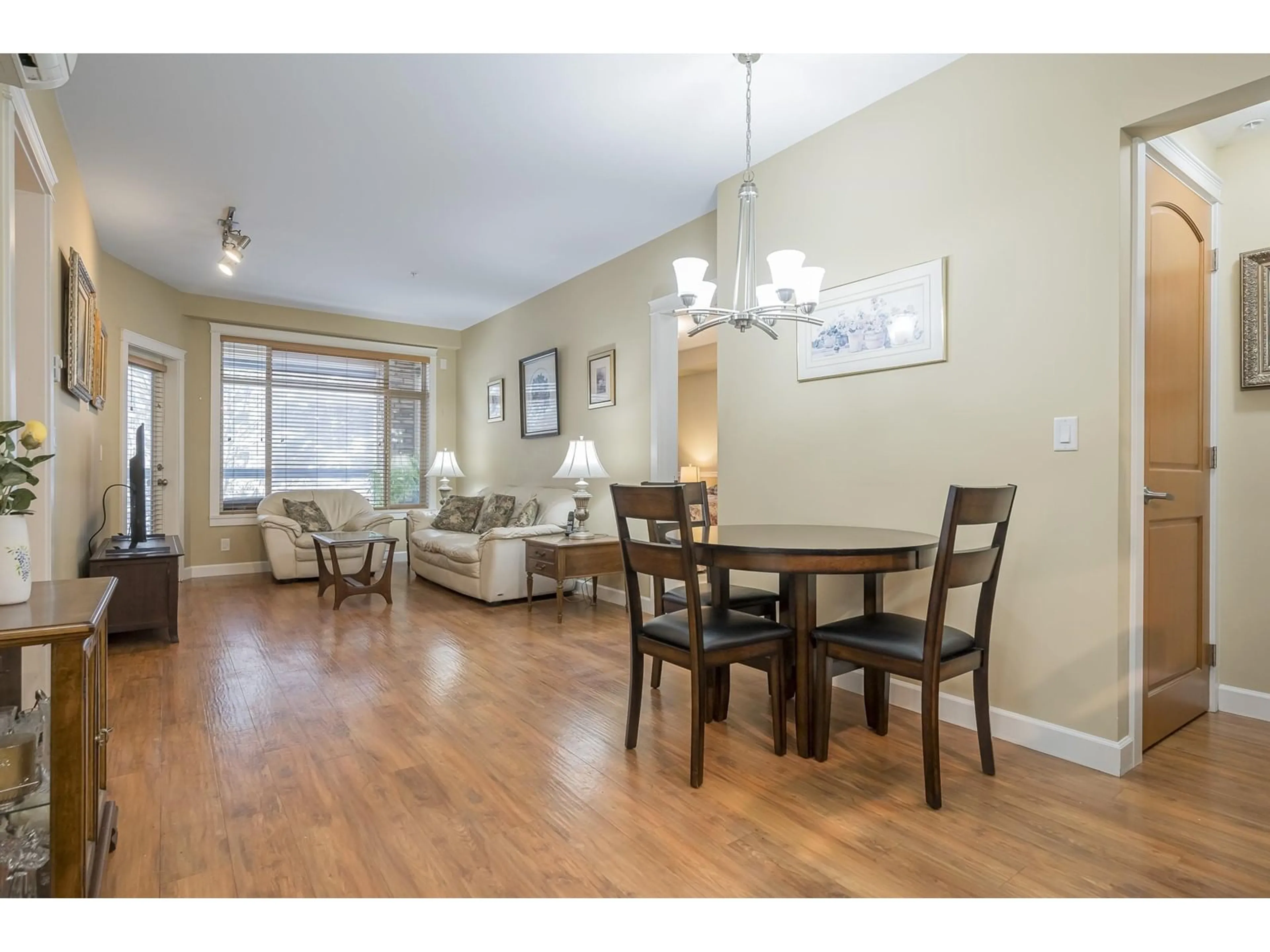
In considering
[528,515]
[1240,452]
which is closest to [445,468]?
[528,515]

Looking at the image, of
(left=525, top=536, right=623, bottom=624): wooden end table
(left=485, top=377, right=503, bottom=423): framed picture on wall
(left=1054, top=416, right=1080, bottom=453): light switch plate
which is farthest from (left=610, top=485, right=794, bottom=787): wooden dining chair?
(left=485, top=377, right=503, bottom=423): framed picture on wall

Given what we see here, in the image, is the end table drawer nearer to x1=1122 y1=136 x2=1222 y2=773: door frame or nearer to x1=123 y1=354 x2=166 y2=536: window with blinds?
x1=1122 y1=136 x2=1222 y2=773: door frame

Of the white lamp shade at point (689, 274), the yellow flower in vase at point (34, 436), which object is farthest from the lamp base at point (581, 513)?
the yellow flower in vase at point (34, 436)

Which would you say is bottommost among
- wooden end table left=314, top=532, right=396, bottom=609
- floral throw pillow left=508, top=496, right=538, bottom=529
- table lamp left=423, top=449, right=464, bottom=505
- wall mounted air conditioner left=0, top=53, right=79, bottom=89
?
wooden end table left=314, top=532, right=396, bottom=609

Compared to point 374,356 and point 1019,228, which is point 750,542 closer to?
point 1019,228

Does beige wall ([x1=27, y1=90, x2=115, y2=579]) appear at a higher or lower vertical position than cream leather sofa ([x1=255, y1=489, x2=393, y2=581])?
higher

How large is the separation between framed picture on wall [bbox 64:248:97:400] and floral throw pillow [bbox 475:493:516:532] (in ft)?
9.19

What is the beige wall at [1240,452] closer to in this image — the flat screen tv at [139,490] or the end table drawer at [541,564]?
the end table drawer at [541,564]

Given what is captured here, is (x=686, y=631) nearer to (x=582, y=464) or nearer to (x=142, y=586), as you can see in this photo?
(x=582, y=464)

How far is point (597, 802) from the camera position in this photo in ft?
6.52

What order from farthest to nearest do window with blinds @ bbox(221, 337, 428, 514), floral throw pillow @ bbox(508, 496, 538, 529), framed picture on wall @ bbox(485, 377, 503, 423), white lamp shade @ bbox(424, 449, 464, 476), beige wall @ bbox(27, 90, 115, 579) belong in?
1. white lamp shade @ bbox(424, 449, 464, 476)
2. framed picture on wall @ bbox(485, 377, 503, 423)
3. window with blinds @ bbox(221, 337, 428, 514)
4. floral throw pillow @ bbox(508, 496, 538, 529)
5. beige wall @ bbox(27, 90, 115, 579)

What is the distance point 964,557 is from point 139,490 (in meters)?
4.37

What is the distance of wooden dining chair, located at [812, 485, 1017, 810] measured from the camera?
6.40 ft
